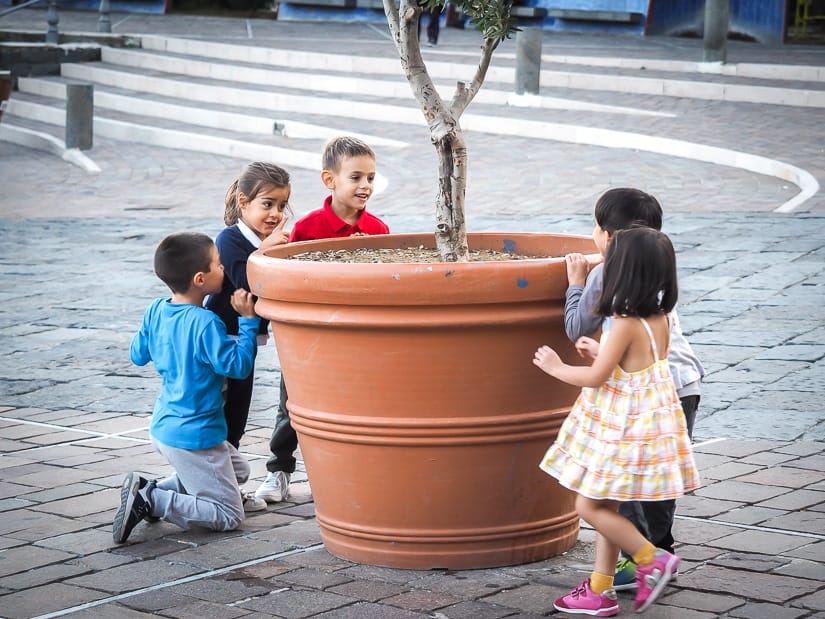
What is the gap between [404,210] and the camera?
35.9ft

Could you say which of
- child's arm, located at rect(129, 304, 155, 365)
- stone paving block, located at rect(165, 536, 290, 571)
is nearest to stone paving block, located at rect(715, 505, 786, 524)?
stone paving block, located at rect(165, 536, 290, 571)

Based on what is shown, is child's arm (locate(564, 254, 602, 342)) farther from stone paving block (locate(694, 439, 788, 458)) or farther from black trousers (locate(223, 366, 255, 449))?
stone paving block (locate(694, 439, 788, 458))

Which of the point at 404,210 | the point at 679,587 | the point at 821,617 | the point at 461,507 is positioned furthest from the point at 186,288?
the point at 404,210

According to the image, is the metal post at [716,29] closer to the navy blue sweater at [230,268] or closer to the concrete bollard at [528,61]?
the concrete bollard at [528,61]

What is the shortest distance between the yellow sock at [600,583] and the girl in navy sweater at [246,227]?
1423 mm

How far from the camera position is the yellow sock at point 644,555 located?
3213 millimetres

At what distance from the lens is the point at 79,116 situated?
1614 cm

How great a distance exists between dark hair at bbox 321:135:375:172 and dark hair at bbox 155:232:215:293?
51 cm

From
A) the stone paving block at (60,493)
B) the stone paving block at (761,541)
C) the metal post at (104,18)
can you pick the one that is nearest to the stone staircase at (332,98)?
the metal post at (104,18)

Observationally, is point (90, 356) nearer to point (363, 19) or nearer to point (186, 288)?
point (186, 288)

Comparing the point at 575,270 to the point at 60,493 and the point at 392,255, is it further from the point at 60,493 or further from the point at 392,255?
the point at 60,493

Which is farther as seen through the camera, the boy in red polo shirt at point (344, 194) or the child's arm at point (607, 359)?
the boy in red polo shirt at point (344, 194)

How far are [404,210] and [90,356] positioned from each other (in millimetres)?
4756

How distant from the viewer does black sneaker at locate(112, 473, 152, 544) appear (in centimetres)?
383
